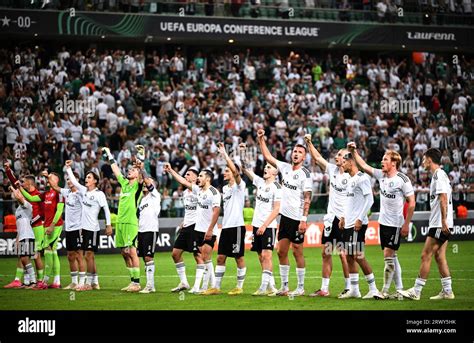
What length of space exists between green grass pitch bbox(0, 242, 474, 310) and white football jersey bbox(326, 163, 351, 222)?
1.68 metres

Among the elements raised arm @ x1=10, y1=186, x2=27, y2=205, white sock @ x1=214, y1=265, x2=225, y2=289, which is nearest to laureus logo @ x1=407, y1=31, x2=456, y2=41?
raised arm @ x1=10, y1=186, x2=27, y2=205

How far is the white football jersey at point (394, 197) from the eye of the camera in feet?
54.6

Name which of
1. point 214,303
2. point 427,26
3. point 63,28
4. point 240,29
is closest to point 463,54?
point 427,26

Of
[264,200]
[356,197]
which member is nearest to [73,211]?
[264,200]

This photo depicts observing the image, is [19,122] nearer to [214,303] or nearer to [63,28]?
[63,28]

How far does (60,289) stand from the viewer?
1936 centimetres

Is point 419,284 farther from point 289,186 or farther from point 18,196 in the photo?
point 18,196

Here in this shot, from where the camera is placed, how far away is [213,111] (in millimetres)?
36750

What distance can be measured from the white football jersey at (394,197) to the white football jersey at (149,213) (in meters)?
4.94

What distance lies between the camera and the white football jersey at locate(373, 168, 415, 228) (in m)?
16.6

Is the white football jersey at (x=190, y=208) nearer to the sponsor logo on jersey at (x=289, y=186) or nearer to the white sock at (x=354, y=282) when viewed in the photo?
the sponsor logo on jersey at (x=289, y=186)

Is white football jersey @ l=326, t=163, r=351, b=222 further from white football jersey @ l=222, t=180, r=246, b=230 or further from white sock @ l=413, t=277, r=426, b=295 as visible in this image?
white sock @ l=413, t=277, r=426, b=295
